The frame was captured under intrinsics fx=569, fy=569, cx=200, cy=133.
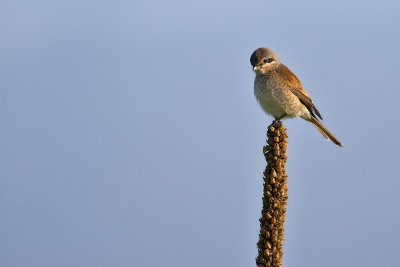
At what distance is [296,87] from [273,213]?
17.0ft

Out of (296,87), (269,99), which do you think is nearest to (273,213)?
(269,99)

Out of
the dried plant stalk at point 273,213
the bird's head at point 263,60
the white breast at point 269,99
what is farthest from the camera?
the bird's head at point 263,60

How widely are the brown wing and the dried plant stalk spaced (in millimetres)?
4575

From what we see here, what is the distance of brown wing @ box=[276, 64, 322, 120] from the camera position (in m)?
9.19

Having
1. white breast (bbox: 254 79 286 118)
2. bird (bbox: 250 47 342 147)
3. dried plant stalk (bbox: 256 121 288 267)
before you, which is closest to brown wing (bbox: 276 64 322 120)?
bird (bbox: 250 47 342 147)

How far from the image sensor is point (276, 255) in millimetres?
4172

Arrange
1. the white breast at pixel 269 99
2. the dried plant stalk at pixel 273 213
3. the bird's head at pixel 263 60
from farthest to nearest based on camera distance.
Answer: the bird's head at pixel 263 60, the white breast at pixel 269 99, the dried plant stalk at pixel 273 213

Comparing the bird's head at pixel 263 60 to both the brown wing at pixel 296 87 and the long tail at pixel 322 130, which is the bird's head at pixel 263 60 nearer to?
the brown wing at pixel 296 87

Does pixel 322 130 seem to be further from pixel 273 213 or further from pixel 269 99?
pixel 273 213

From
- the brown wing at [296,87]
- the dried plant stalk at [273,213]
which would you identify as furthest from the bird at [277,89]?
the dried plant stalk at [273,213]

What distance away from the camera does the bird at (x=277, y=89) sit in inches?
356

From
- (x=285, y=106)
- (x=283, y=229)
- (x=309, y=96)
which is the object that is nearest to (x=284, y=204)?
(x=283, y=229)

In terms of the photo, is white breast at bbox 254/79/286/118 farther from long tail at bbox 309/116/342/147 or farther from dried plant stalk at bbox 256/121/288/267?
dried plant stalk at bbox 256/121/288/267

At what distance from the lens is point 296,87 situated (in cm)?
923
